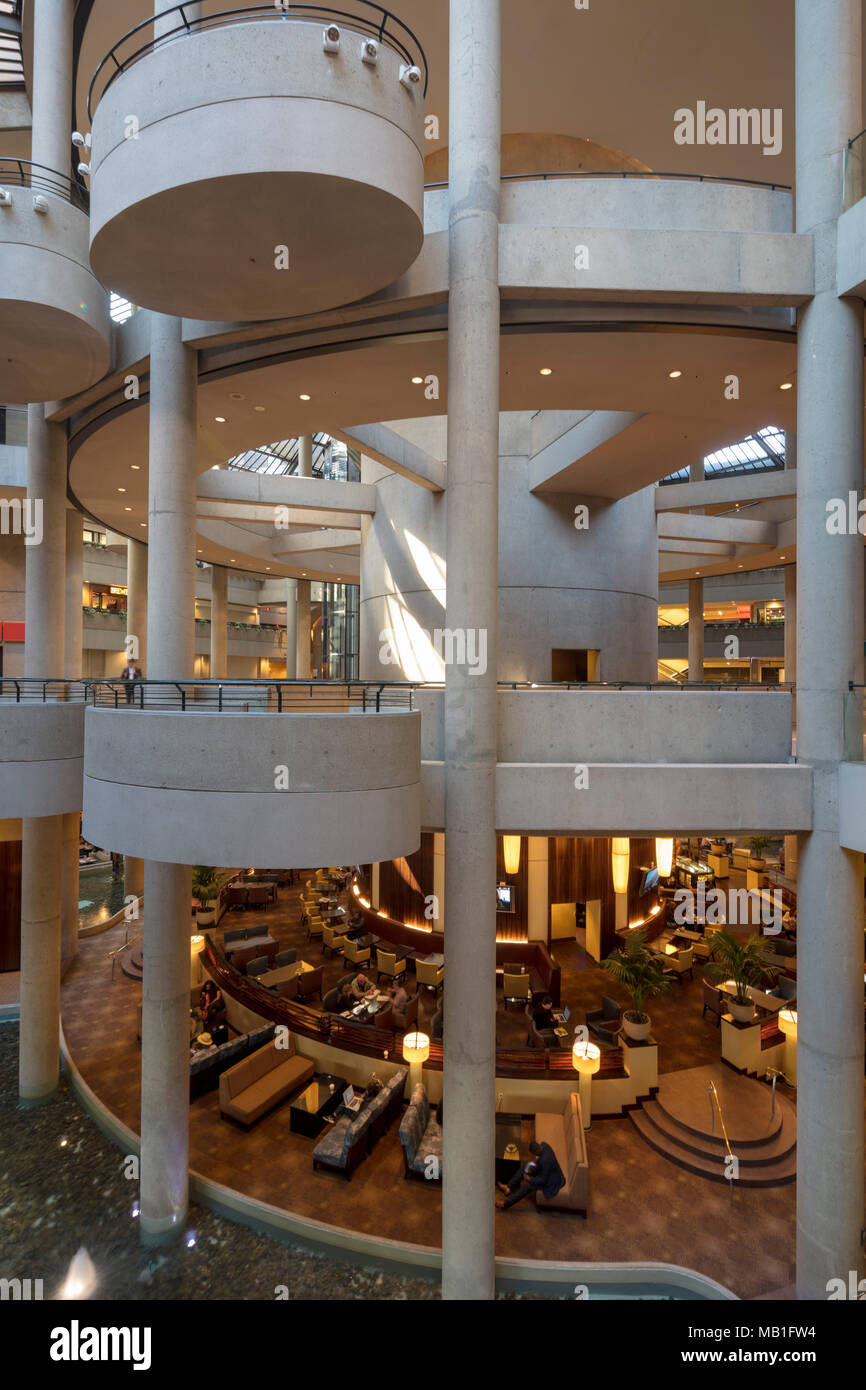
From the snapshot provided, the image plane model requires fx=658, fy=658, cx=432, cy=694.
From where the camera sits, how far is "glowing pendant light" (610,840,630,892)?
54.6 ft

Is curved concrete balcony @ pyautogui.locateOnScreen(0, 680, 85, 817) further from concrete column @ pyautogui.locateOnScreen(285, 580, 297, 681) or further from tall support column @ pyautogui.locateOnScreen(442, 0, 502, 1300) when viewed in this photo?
concrete column @ pyautogui.locateOnScreen(285, 580, 297, 681)

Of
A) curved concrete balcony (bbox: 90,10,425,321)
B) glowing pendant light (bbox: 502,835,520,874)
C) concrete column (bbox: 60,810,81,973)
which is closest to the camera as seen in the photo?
curved concrete balcony (bbox: 90,10,425,321)

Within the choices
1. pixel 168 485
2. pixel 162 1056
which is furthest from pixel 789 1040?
pixel 168 485

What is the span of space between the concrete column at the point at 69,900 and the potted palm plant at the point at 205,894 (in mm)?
3025

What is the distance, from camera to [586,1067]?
33.7 feet

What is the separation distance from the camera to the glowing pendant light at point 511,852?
15773mm

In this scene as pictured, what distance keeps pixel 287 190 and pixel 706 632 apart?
45.0 meters

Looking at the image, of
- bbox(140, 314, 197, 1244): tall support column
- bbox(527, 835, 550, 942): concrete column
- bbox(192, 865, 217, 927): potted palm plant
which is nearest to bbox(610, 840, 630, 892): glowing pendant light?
bbox(527, 835, 550, 942): concrete column

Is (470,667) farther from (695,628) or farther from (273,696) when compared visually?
(695,628)

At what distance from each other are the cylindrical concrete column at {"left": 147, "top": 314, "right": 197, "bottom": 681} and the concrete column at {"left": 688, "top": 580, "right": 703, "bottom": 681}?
24.1 meters

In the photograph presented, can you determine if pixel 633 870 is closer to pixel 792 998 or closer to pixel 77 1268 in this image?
pixel 792 998

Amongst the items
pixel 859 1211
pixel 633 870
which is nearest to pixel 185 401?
pixel 859 1211

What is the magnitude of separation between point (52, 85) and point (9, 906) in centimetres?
1608

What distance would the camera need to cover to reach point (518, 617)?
14742mm
